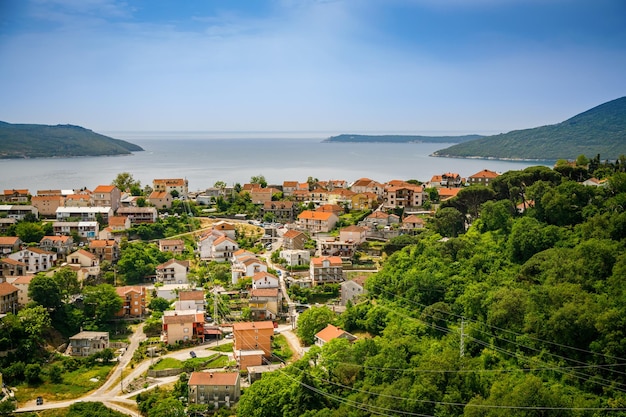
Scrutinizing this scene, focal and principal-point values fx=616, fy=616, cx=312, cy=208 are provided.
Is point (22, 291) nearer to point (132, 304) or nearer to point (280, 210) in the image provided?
point (132, 304)

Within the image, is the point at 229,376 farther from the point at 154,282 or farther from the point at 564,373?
the point at 154,282

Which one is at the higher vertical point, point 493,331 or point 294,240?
point 294,240

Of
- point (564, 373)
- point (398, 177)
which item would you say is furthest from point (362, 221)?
point (398, 177)

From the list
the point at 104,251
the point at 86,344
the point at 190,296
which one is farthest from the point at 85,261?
the point at 86,344

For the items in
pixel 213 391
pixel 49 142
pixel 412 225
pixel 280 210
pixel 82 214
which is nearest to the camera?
pixel 213 391

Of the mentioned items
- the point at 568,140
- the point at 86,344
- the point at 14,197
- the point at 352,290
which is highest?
the point at 568,140

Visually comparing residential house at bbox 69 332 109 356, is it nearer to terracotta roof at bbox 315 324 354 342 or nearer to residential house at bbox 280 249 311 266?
terracotta roof at bbox 315 324 354 342

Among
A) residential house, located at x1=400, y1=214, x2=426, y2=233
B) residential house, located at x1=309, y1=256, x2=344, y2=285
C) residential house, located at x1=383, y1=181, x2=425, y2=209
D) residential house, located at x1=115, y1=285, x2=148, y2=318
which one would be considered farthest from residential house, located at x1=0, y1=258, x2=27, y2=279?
residential house, located at x1=383, y1=181, x2=425, y2=209

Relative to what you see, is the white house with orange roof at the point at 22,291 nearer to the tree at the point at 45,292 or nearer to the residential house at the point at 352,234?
Result: the tree at the point at 45,292
